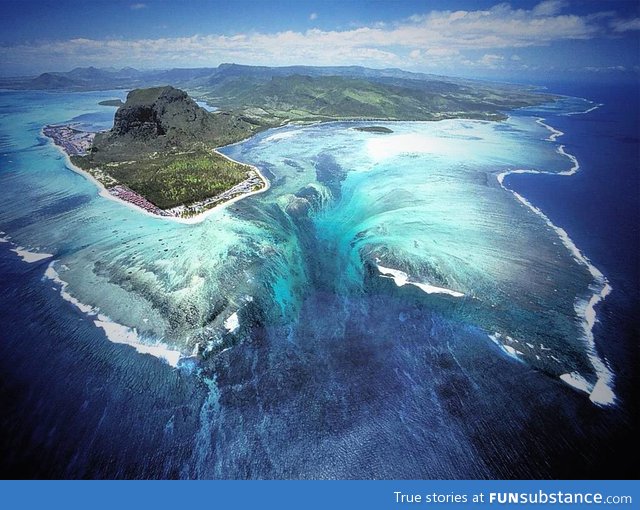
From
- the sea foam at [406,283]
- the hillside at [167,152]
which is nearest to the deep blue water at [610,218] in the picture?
the sea foam at [406,283]

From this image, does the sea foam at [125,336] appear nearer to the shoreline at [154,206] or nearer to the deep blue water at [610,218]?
the shoreline at [154,206]

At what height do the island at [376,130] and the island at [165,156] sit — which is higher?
the island at [165,156]

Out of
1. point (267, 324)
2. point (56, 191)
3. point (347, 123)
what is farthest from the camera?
point (347, 123)

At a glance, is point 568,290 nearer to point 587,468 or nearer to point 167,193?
point 587,468

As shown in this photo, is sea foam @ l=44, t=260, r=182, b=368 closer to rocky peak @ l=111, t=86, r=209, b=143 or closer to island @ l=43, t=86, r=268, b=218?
island @ l=43, t=86, r=268, b=218

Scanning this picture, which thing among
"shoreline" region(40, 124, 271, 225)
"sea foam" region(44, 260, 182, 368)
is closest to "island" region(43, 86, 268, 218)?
"shoreline" region(40, 124, 271, 225)

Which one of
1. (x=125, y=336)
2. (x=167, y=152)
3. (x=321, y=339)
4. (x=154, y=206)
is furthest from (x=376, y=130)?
(x=125, y=336)

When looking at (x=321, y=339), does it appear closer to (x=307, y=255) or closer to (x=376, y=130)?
(x=307, y=255)

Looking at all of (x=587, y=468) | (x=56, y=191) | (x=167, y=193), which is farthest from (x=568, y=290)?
(x=56, y=191)
